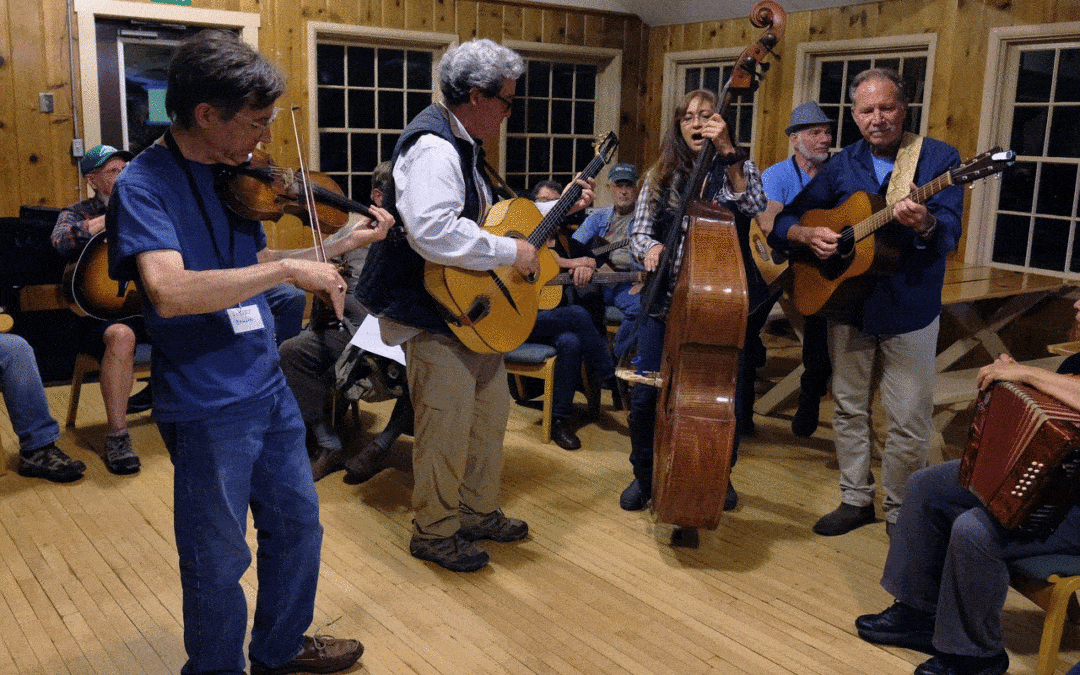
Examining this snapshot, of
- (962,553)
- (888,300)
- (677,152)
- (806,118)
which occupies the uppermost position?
(806,118)

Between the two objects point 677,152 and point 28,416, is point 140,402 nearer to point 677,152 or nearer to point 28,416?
point 28,416

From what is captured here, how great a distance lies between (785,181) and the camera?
15.6 feet

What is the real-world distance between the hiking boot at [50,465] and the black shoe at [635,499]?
7.12 ft

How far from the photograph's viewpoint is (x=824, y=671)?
8.31ft

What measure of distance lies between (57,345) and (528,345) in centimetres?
275

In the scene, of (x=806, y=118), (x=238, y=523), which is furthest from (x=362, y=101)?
(x=238, y=523)

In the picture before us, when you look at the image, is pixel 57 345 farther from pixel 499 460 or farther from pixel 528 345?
pixel 499 460

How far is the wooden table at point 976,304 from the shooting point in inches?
189

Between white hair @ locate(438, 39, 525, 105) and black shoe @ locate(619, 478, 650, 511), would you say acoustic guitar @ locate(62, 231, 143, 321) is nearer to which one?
white hair @ locate(438, 39, 525, 105)

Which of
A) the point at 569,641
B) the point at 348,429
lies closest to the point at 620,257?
the point at 348,429

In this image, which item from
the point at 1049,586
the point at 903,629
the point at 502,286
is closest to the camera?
the point at 1049,586

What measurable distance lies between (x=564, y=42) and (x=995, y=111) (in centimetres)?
305

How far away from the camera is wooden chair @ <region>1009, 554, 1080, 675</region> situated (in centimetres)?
235

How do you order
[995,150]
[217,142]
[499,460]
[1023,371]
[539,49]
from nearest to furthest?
[217,142]
[1023,371]
[995,150]
[499,460]
[539,49]
